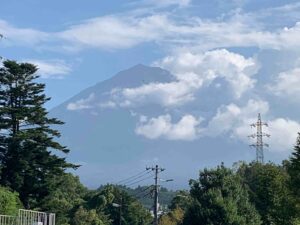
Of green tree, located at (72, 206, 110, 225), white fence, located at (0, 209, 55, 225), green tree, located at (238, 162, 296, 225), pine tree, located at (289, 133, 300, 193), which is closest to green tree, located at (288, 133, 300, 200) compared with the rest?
pine tree, located at (289, 133, 300, 193)

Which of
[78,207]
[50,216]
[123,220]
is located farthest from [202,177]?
[123,220]

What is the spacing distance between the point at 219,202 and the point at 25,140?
15.5m

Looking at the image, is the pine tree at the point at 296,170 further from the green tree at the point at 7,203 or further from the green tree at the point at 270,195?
the green tree at the point at 7,203

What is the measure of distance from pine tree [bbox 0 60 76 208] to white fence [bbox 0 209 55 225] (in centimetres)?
1662

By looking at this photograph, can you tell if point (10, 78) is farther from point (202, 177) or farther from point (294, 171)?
point (294, 171)

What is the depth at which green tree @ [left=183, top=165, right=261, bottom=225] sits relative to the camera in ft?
166

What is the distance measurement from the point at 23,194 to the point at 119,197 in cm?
6243

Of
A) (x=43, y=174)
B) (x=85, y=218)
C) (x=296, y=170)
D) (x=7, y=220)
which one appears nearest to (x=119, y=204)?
(x=85, y=218)

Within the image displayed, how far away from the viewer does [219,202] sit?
167 ft

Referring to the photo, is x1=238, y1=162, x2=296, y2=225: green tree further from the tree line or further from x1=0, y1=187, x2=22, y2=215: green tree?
x1=0, y1=187, x2=22, y2=215: green tree

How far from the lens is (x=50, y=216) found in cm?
3747

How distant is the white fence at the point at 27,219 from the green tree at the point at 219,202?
53.7 ft

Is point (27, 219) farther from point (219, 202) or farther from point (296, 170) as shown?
point (219, 202)

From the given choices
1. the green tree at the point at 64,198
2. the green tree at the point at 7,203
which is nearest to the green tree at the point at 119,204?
the green tree at the point at 64,198
